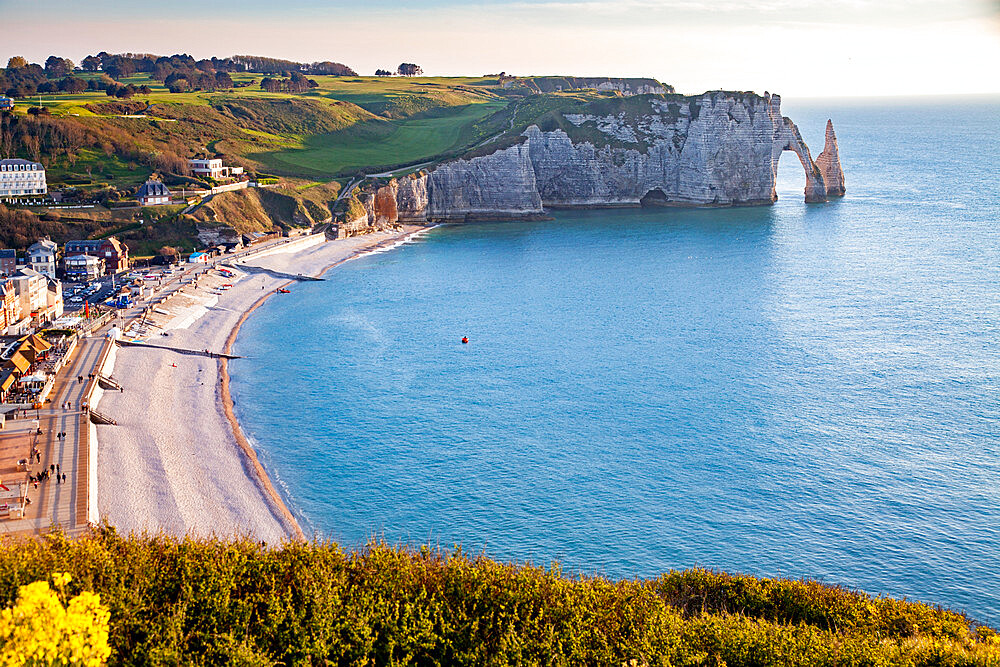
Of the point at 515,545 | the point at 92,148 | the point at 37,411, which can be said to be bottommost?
the point at 515,545

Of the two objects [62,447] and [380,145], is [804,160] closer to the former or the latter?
[380,145]

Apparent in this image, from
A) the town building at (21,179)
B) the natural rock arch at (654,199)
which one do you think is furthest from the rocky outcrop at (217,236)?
the natural rock arch at (654,199)

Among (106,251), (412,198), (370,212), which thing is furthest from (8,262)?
(412,198)

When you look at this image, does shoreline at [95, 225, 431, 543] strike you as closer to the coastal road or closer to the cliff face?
the coastal road

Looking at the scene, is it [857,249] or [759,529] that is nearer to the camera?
[759,529]

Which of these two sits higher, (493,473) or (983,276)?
(983,276)

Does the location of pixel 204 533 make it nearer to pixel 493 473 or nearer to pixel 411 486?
pixel 411 486

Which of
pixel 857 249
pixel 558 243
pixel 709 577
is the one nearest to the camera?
pixel 709 577

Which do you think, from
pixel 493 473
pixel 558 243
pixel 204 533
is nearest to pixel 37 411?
pixel 204 533
